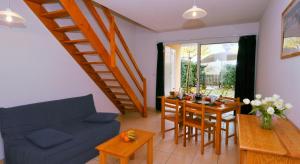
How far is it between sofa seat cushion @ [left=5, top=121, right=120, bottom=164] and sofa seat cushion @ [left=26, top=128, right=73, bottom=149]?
0.13 ft

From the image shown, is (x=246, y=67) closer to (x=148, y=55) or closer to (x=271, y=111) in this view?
(x=148, y=55)

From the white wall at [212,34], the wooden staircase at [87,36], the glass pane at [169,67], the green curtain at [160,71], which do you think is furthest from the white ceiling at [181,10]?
the glass pane at [169,67]

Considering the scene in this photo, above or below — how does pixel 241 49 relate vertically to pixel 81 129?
above

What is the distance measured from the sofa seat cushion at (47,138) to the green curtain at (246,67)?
3713mm

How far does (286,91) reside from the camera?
5.90ft

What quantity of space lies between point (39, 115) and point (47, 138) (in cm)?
57

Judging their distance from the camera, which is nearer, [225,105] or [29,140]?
[29,140]

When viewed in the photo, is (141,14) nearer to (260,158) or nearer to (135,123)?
(135,123)

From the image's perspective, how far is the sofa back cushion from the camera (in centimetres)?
208

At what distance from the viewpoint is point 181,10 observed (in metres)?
3.12

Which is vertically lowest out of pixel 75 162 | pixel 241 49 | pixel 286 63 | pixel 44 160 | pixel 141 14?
pixel 75 162

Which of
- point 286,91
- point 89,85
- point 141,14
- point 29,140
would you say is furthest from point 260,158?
point 89,85

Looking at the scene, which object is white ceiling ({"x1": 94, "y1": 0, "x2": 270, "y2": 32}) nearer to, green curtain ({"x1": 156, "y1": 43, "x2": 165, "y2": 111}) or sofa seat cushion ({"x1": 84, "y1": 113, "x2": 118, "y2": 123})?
green curtain ({"x1": 156, "y1": 43, "x2": 165, "y2": 111})

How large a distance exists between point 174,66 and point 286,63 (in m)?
4.24
